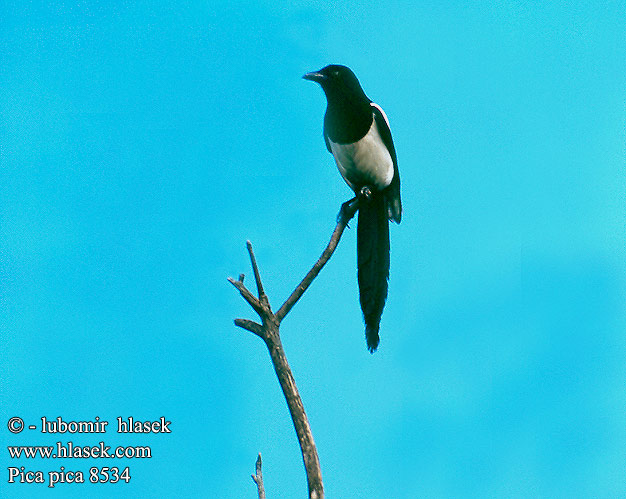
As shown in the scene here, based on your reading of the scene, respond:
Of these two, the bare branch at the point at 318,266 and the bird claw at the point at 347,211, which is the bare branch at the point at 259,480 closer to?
the bare branch at the point at 318,266

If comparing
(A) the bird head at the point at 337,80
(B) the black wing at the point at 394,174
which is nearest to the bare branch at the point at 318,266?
(B) the black wing at the point at 394,174

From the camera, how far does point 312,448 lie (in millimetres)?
2564

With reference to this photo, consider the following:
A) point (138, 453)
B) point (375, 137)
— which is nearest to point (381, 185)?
point (375, 137)

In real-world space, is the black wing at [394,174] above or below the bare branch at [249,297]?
above

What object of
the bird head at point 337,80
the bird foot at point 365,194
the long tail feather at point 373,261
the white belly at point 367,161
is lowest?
the long tail feather at point 373,261

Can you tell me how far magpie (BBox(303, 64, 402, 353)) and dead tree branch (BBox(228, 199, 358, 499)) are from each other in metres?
0.45

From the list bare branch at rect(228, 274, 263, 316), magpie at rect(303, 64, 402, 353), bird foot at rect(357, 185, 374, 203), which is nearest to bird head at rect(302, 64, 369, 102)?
magpie at rect(303, 64, 402, 353)

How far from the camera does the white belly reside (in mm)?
3516

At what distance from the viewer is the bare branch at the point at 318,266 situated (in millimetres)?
2811

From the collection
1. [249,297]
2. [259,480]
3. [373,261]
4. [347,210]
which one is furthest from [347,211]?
[259,480]

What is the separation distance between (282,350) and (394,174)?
1.38 meters

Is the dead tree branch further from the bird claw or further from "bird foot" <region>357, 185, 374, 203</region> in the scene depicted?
"bird foot" <region>357, 185, 374, 203</region>

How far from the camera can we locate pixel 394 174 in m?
3.70

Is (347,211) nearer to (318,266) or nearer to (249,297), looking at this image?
(318,266)
